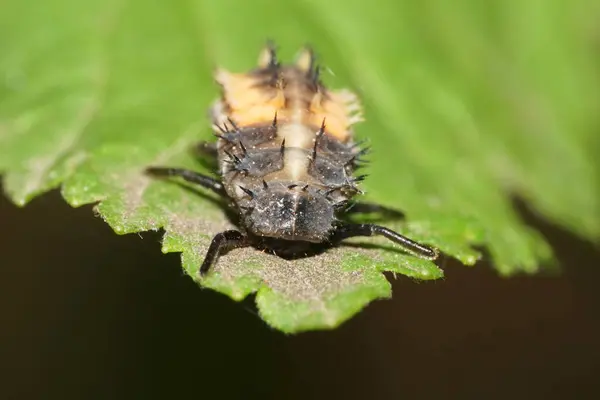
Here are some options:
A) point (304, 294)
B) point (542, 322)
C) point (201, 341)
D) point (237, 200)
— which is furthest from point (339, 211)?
point (542, 322)

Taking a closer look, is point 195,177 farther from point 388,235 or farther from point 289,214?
point 388,235

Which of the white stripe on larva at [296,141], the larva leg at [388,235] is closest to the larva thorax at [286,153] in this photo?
the white stripe on larva at [296,141]

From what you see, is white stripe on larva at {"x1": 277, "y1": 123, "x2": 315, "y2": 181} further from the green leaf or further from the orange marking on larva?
the green leaf

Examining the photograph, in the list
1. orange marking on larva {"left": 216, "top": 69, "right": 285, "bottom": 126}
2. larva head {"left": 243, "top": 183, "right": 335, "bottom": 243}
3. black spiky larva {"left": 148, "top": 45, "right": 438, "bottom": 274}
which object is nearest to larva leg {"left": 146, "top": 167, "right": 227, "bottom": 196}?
black spiky larva {"left": 148, "top": 45, "right": 438, "bottom": 274}

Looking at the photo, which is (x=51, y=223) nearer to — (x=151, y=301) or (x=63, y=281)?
(x=63, y=281)

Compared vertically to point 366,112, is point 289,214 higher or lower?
lower

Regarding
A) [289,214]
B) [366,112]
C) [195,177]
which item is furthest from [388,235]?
[366,112]
